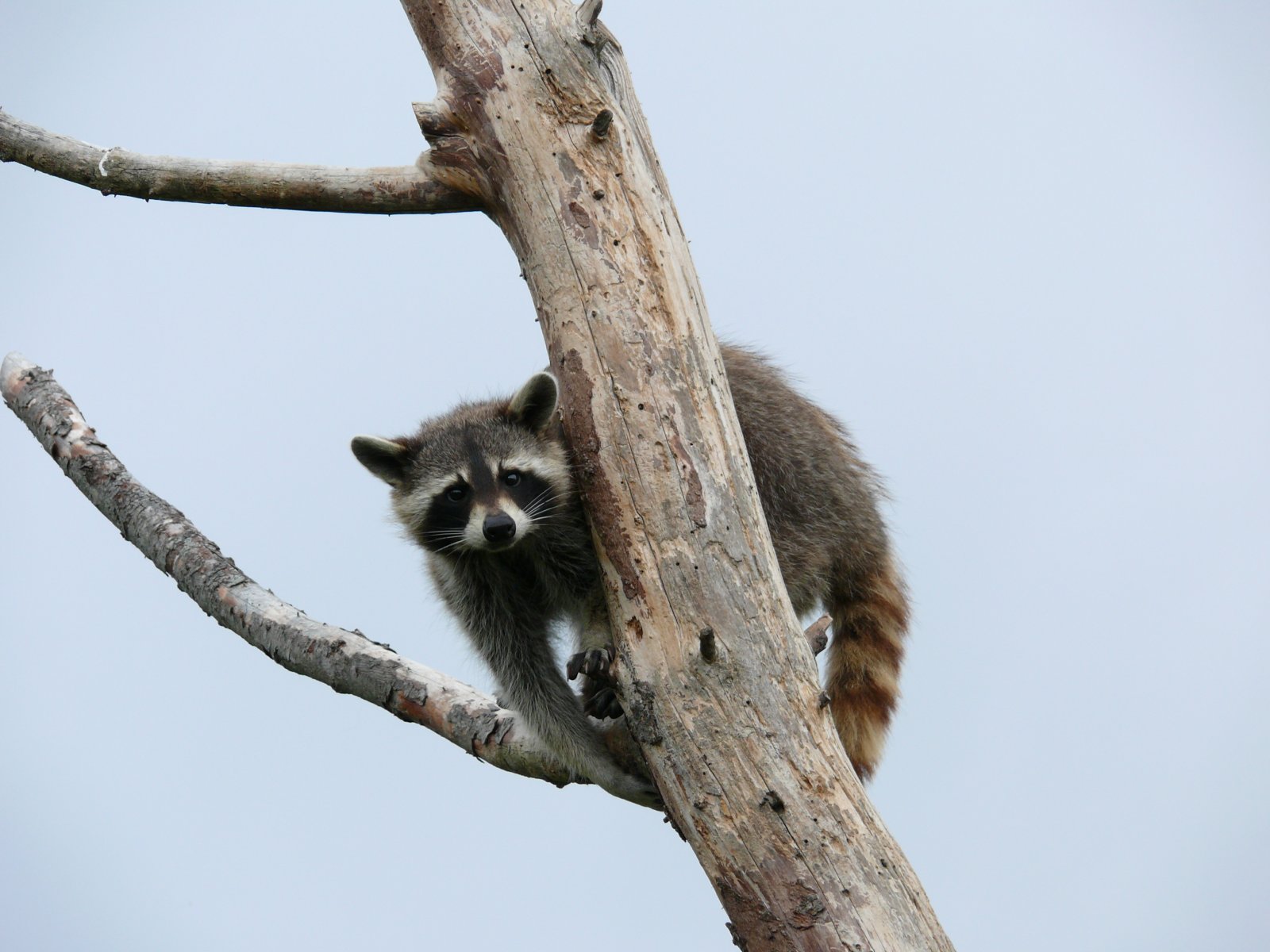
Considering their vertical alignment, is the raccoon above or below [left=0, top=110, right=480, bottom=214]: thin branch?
below

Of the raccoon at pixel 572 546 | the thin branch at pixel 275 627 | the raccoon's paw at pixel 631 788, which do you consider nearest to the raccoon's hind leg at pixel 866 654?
the raccoon at pixel 572 546

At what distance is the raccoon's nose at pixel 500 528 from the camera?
363 centimetres

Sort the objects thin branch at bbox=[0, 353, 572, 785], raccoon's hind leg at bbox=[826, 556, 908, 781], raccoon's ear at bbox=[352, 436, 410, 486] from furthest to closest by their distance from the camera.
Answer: raccoon's hind leg at bbox=[826, 556, 908, 781] < raccoon's ear at bbox=[352, 436, 410, 486] < thin branch at bbox=[0, 353, 572, 785]

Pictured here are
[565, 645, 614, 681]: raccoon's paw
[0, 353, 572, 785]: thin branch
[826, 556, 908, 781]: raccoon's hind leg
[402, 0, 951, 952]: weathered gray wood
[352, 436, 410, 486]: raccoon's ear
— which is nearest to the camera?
[402, 0, 951, 952]: weathered gray wood

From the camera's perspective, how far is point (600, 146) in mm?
3248

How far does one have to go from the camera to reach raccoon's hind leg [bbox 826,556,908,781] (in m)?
4.27

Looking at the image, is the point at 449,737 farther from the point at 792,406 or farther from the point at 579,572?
the point at 792,406

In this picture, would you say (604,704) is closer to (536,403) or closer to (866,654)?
(536,403)

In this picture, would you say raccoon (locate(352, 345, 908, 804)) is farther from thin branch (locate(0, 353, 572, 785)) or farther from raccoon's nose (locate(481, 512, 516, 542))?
thin branch (locate(0, 353, 572, 785))

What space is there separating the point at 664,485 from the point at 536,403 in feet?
2.89

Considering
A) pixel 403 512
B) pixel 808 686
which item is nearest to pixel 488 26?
pixel 403 512

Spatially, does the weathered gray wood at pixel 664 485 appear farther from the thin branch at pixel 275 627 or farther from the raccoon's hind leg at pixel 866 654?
the raccoon's hind leg at pixel 866 654

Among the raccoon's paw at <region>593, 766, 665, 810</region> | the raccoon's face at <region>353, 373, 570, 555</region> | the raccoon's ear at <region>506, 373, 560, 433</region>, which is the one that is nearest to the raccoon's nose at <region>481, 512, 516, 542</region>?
the raccoon's face at <region>353, 373, 570, 555</region>

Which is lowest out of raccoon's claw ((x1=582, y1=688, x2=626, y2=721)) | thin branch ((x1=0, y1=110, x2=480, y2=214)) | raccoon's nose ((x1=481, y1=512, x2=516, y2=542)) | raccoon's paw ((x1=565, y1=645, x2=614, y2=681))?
raccoon's claw ((x1=582, y1=688, x2=626, y2=721))
